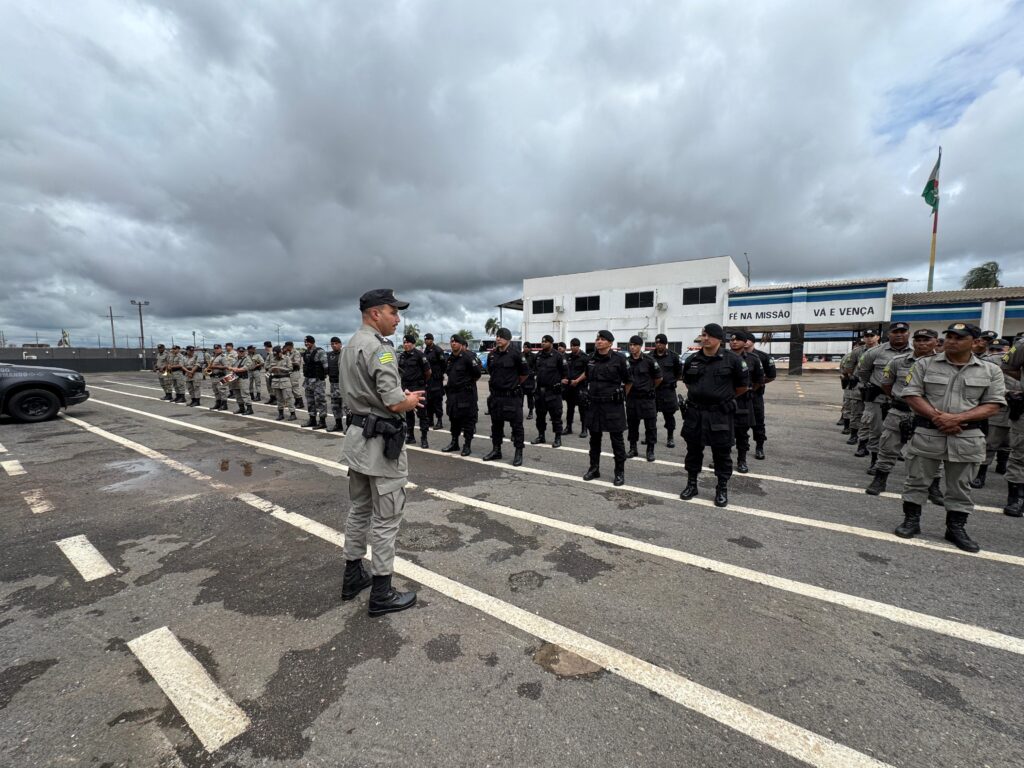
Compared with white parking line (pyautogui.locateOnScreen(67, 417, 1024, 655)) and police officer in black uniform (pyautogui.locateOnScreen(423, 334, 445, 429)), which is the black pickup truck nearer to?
police officer in black uniform (pyautogui.locateOnScreen(423, 334, 445, 429))

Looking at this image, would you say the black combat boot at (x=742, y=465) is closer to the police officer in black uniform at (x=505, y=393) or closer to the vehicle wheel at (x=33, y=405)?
the police officer in black uniform at (x=505, y=393)

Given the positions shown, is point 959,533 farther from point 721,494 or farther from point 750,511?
point 721,494

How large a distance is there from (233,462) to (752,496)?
6.84m

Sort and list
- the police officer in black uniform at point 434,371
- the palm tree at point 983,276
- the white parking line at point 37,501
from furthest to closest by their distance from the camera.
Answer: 1. the palm tree at point 983,276
2. the police officer in black uniform at point 434,371
3. the white parking line at point 37,501

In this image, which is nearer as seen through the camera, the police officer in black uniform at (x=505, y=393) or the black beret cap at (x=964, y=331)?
the black beret cap at (x=964, y=331)

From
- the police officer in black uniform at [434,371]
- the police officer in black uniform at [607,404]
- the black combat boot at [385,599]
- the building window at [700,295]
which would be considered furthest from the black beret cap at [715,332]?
the building window at [700,295]

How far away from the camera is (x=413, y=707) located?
1916mm

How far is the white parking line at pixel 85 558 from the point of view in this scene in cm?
310

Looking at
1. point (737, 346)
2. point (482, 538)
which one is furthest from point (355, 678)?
point (737, 346)

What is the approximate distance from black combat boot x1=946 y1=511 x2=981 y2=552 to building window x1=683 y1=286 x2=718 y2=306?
28185 millimetres

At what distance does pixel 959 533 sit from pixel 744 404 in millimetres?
2846

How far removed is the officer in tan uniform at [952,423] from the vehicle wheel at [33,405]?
14850 mm

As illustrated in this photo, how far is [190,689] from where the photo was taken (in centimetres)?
203

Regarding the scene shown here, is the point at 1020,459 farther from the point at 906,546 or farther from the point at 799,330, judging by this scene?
the point at 799,330
